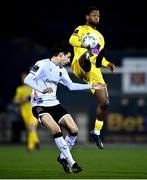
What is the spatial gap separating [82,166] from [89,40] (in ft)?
8.66

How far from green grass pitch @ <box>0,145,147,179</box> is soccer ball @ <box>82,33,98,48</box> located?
7.93 feet

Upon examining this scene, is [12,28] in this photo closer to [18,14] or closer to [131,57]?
[18,14]

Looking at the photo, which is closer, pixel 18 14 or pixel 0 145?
pixel 0 145

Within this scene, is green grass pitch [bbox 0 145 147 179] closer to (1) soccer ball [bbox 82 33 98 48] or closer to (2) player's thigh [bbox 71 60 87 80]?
(2) player's thigh [bbox 71 60 87 80]

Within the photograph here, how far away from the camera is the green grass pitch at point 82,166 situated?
14516mm

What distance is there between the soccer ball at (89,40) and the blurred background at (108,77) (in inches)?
433

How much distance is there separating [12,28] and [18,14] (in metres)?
0.64

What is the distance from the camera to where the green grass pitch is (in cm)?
1452

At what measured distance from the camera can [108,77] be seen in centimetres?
2769

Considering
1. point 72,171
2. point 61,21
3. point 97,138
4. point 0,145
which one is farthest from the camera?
point 61,21

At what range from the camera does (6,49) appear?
2881 cm

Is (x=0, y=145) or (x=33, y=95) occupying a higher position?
(x=33, y=95)

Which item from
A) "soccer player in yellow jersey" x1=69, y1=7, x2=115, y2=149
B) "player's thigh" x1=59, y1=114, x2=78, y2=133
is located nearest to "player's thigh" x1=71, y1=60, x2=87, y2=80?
"soccer player in yellow jersey" x1=69, y1=7, x2=115, y2=149

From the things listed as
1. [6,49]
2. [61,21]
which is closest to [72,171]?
[6,49]
